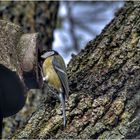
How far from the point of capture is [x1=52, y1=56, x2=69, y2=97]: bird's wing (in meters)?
2.36

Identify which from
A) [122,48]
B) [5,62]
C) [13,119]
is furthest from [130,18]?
[13,119]

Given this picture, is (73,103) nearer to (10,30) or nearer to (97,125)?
(97,125)

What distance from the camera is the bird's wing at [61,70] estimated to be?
2361 mm

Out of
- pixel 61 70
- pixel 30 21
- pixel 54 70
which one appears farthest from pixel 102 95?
pixel 30 21

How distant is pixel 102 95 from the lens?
2080 millimetres

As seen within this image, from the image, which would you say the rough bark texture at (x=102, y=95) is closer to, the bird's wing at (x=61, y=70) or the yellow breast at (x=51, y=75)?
the bird's wing at (x=61, y=70)

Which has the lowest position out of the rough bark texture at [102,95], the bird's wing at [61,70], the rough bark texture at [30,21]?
the rough bark texture at [102,95]

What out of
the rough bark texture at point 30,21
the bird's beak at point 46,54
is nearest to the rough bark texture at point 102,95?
the bird's beak at point 46,54

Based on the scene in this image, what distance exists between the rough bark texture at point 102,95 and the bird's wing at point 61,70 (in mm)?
46

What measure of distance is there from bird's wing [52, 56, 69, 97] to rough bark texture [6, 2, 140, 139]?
46mm

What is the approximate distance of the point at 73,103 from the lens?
2.15 meters

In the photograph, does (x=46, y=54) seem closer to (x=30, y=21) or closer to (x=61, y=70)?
(x=61, y=70)

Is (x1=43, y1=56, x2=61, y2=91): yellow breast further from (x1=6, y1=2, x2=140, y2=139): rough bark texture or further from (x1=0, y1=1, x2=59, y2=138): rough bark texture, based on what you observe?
(x1=6, y1=2, x2=140, y2=139): rough bark texture

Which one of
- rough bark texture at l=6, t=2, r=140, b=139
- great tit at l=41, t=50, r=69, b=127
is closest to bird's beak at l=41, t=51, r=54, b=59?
great tit at l=41, t=50, r=69, b=127
